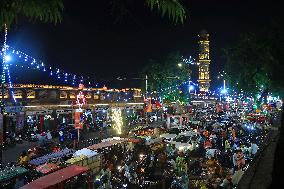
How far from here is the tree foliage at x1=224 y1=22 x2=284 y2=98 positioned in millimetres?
31484

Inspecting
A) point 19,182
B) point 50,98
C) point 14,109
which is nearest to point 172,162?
point 19,182

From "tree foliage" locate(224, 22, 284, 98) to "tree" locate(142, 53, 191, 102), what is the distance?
1810 centimetres

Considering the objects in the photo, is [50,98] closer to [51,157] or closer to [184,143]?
[184,143]

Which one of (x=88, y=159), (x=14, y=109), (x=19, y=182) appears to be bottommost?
(x=19, y=182)

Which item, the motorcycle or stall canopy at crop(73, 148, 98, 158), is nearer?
stall canopy at crop(73, 148, 98, 158)

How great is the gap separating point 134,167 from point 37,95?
21.2 metres

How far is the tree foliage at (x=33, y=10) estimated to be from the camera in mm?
2624

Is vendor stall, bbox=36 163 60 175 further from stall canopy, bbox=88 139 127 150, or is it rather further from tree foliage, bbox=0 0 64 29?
tree foliage, bbox=0 0 64 29

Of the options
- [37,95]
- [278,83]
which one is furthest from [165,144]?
[37,95]

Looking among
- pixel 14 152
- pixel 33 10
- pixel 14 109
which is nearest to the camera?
pixel 33 10

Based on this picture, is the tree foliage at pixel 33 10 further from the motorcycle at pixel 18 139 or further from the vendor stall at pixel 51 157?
the motorcycle at pixel 18 139

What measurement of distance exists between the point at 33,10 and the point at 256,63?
112 ft

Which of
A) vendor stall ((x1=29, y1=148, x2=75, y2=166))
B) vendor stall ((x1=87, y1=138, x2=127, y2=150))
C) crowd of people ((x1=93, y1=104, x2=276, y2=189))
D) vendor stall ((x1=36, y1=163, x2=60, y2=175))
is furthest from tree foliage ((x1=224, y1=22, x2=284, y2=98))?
vendor stall ((x1=36, y1=163, x2=60, y2=175))

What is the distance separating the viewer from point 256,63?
34375mm
